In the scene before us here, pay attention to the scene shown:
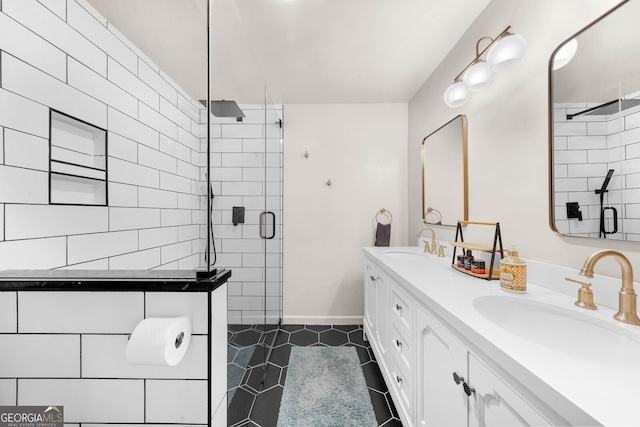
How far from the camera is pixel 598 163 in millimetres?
844

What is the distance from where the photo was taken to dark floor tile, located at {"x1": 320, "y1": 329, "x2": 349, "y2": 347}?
210 centimetres

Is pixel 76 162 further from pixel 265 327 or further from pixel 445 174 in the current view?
pixel 445 174

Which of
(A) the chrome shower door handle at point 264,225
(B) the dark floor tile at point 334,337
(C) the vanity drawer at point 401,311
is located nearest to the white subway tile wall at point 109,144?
(A) the chrome shower door handle at point 264,225

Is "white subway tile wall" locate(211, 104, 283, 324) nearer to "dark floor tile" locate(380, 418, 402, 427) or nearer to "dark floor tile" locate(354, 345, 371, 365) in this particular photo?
"dark floor tile" locate(354, 345, 371, 365)

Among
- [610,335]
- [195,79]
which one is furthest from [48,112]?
[610,335]

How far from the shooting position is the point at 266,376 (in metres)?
1.64

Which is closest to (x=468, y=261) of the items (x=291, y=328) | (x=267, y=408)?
(x=267, y=408)

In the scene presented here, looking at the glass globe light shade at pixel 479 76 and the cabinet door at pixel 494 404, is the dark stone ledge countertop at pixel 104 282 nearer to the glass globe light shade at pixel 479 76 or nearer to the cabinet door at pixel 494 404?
the cabinet door at pixel 494 404

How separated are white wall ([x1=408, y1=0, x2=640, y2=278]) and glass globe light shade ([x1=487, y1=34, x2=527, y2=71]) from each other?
84 mm

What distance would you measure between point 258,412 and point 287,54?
7.48 feet

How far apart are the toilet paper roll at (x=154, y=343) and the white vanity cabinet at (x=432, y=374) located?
790 millimetres

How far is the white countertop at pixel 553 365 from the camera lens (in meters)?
0.41

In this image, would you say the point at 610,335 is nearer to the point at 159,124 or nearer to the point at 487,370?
the point at 487,370

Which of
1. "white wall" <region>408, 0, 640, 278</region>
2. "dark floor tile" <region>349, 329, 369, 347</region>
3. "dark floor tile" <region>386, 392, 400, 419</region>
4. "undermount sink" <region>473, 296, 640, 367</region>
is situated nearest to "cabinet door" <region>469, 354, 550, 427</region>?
"undermount sink" <region>473, 296, 640, 367</region>
